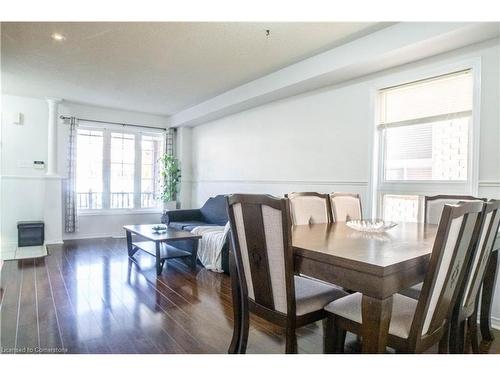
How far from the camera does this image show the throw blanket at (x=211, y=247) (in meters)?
3.87

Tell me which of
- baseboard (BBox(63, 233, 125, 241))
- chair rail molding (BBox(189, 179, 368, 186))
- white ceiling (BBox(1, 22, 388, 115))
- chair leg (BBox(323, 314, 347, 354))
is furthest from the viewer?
baseboard (BBox(63, 233, 125, 241))

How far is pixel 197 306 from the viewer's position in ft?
8.98

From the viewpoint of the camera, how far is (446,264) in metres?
1.33

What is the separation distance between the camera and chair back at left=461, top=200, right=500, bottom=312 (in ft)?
5.05

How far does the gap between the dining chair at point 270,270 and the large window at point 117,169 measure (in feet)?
17.0

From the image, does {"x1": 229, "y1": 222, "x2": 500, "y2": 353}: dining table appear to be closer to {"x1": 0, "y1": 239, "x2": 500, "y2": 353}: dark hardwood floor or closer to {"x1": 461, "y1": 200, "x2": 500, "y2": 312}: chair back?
{"x1": 461, "y1": 200, "x2": 500, "y2": 312}: chair back

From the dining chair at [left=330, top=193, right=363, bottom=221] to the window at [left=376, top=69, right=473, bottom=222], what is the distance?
53cm

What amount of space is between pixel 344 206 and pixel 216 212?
2.69 meters

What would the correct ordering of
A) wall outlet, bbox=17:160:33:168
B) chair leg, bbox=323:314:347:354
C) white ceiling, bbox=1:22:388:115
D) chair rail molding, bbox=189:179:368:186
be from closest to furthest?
1. chair leg, bbox=323:314:347:354
2. white ceiling, bbox=1:22:388:115
3. chair rail molding, bbox=189:179:368:186
4. wall outlet, bbox=17:160:33:168

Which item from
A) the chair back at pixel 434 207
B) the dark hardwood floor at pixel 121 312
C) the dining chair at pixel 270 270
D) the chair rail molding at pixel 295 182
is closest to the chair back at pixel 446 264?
the dining chair at pixel 270 270

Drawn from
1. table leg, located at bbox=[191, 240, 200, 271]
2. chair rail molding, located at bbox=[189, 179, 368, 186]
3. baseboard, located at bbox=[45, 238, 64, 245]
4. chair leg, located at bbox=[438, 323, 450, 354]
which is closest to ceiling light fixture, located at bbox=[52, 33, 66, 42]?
table leg, located at bbox=[191, 240, 200, 271]

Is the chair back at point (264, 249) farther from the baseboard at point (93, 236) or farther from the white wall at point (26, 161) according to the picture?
the baseboard at point (93, 236)

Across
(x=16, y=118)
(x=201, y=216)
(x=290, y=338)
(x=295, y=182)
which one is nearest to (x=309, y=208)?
(x=290, y=338)

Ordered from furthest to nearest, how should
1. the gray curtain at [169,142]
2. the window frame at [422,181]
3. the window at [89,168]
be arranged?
1. the gray curtain at [169,142]
2. the window at [89,168]
3. the window frame at [422,181]
